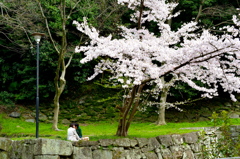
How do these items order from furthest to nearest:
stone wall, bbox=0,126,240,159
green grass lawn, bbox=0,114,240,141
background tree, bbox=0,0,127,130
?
background tree, bbox=0,0,127,130
green grass lawn, bbox=0,114,240,141
stone wall, bbox=0,126,240,159

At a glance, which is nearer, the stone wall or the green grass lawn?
the stone wall

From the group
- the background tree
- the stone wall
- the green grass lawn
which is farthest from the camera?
the background tree

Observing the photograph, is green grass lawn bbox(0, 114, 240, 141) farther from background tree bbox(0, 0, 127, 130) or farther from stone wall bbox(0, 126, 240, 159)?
stone wall bbox(0, 126, 240, 159)

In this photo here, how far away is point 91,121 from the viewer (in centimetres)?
1545

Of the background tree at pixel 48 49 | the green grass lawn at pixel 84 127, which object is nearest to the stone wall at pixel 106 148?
the green grass lawn at pixel 84 127

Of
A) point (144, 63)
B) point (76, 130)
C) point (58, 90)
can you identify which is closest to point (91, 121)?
point (58, 90)

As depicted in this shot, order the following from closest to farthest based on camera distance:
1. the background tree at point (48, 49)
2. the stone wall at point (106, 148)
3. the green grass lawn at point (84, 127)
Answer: the stone wall at point (106, 148) < the green grass lawn at point (84, 127) < the background tree at point (48, 49)

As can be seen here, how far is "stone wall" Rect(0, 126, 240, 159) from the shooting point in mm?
6895

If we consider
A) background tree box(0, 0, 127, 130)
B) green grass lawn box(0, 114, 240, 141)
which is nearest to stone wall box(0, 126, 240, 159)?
green grass lawn box(0, 114, 240, 141)

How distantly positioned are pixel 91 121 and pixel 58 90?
13.3 ft

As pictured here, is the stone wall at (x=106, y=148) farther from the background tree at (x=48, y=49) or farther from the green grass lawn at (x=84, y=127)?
the background tree at (x=48, y=49)

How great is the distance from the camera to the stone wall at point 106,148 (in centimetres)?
689

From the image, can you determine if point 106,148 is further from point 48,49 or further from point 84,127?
point 48,49

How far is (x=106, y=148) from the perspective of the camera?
7.69m
